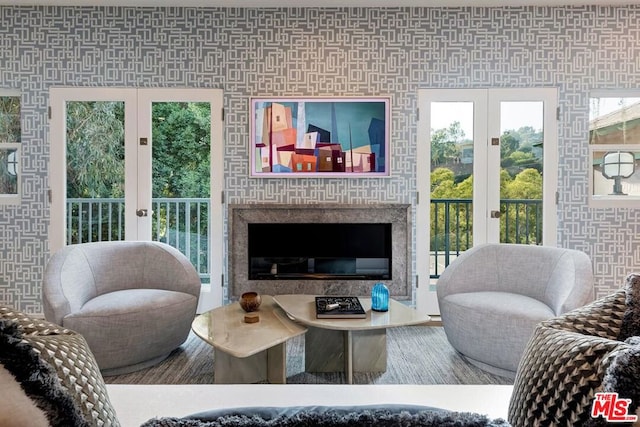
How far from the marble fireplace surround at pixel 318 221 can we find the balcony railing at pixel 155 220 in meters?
0.29

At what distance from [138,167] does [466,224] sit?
309cm

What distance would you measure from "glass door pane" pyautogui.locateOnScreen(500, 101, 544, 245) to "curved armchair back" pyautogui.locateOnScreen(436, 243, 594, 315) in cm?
88

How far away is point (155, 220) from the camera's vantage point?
13.2ft

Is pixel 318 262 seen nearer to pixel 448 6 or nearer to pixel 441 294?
pixel 441 294

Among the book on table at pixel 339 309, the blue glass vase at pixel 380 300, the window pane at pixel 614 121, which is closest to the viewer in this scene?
the book on table at pixel 339 309

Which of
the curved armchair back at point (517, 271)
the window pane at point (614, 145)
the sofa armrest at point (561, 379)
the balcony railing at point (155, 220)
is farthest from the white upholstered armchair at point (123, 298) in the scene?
the window pane at point (614, 145)

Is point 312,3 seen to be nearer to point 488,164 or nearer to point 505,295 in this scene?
point 488,164

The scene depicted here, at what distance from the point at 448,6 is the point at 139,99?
9.63 ft

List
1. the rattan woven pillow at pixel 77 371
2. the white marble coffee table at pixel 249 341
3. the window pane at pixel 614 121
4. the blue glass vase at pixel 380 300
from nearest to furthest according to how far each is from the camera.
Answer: the rattan woven pillow at pixel 77 371, the white marble coffee table at pixel 249 341, the blue glass vase at pixel 380 300, the window pane at pixel 614 121

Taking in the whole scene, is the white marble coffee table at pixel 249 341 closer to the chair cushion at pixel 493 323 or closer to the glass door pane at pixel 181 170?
the chair cushion at pixel 493 323

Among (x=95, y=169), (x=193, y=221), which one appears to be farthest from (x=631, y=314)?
(x=95, y=169)

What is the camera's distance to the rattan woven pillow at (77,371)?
831 mm

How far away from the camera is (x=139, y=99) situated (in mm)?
3938

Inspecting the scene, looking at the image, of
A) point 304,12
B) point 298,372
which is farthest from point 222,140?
point 298,372
